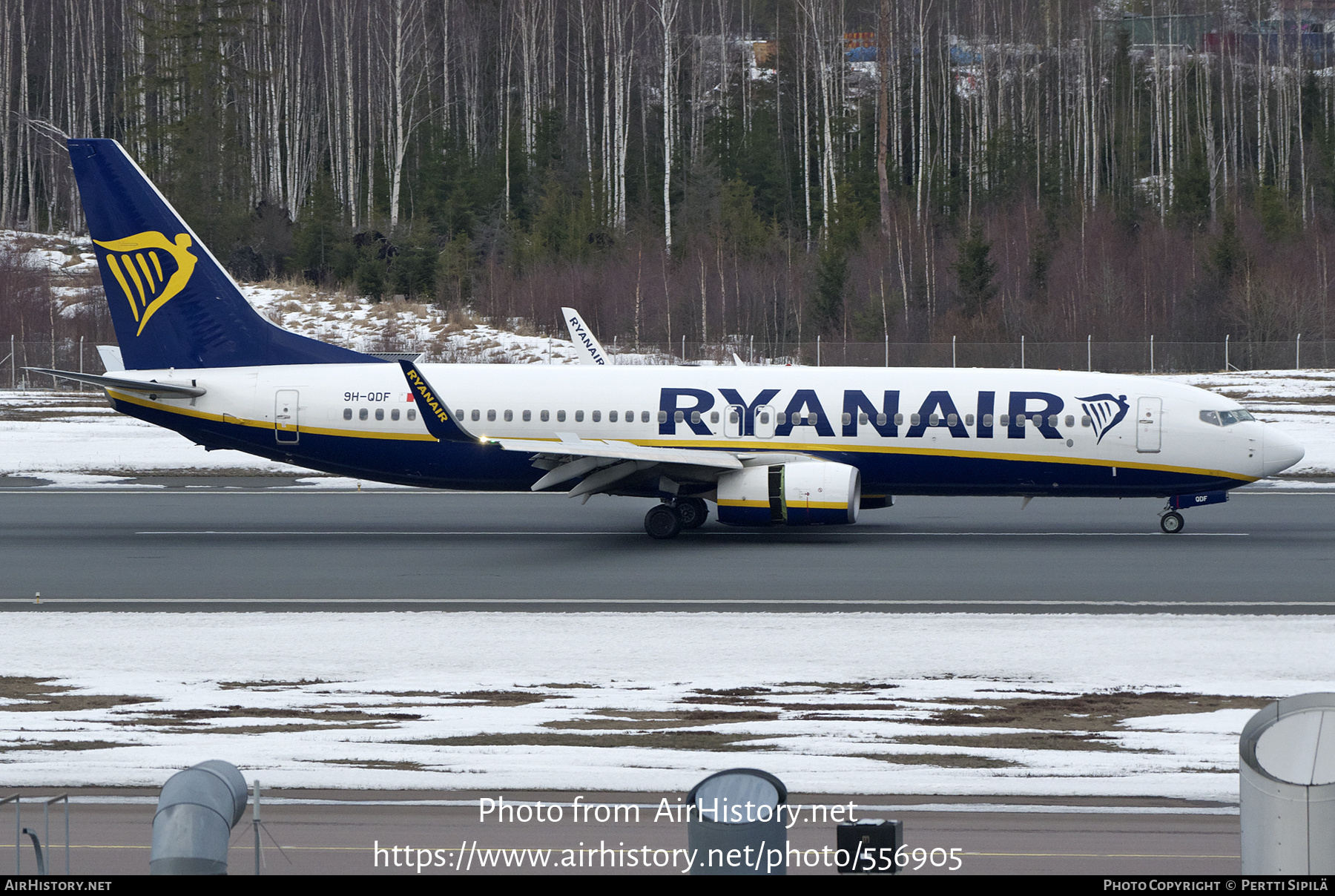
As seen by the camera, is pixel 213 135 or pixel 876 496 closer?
pixel 876 496

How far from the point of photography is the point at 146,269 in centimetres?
2741

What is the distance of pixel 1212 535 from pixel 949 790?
17.2m

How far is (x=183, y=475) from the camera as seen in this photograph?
36438 mm

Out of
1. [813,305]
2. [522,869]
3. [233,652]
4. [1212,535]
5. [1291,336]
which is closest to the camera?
[522,869]

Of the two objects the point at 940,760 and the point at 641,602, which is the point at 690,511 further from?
the point at 940,760

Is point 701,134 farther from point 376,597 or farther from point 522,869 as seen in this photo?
point 522,869

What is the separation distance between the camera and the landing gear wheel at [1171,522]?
2620 centimetres

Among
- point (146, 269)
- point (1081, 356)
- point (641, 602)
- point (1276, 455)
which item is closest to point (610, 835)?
point (641, 602)

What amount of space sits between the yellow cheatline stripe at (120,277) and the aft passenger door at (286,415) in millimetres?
3483

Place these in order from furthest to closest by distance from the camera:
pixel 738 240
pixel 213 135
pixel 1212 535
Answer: pixel 213 135, pixel 738 240, pixel 1212 535

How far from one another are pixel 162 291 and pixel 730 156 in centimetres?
6038

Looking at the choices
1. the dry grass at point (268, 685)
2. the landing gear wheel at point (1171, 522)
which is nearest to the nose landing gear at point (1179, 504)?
the landing gear wheel at point (1171, 522)

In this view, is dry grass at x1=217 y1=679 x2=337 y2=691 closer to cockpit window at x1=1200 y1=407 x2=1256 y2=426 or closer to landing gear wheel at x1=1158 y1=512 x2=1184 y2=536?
landing gear wheel at x1=1158 y1=512 x2=1184 y2=536

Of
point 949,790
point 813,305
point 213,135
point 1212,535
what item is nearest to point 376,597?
point 949,790
